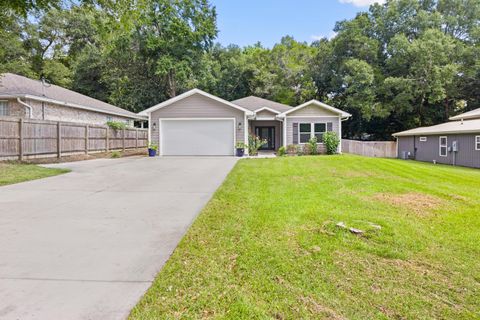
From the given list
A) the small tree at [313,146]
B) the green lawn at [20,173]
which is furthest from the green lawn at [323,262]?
the small tree at [313,146]

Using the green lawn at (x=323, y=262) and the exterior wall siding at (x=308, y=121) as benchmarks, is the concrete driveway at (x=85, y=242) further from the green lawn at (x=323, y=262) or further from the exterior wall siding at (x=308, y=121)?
the exterior wall siding at (x=308, y=121)

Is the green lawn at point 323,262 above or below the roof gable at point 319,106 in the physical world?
below

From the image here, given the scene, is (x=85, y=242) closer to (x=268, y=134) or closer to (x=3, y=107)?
(x=3, y=107)

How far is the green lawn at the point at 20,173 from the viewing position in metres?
8.24

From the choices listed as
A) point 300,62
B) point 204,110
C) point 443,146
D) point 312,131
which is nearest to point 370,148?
point 443,146

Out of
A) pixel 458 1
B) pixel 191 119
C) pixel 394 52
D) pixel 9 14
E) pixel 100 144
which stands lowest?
pixel 100 144

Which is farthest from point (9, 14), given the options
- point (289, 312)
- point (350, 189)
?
point (289, 312)

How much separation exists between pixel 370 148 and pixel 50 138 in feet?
69.9

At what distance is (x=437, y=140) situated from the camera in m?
20.7

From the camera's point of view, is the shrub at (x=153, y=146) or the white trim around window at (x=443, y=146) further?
the white trim around window at (x=443, y=146)

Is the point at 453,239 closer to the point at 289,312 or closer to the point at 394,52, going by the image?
the point at 289,312

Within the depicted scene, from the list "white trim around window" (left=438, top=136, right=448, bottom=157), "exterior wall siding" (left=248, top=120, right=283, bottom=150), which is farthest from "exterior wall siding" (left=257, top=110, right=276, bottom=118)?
"white trim around window" (left=438, top=136, right=448, bottom=157)

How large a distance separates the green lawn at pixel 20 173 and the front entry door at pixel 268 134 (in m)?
15.4

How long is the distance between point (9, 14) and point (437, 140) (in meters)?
23.8
